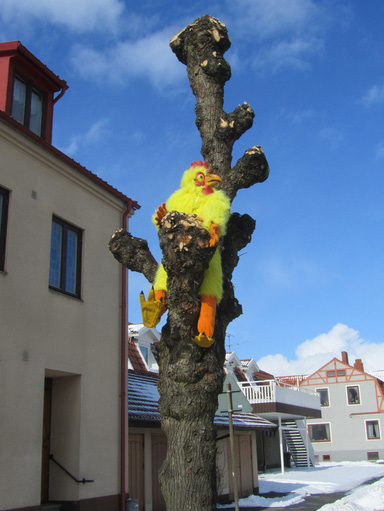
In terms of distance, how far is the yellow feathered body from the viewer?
16.8ft

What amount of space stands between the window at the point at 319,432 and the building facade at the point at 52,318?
3438 cm

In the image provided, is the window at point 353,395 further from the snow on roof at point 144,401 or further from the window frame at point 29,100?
the window frame at point 29,100

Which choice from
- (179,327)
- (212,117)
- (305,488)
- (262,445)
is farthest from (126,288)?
(262,445)

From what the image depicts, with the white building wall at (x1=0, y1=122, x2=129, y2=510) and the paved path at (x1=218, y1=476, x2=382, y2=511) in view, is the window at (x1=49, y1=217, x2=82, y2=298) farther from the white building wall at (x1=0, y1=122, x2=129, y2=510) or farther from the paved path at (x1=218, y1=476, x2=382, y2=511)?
the paved path at (x1=218, y1=476, x2=382, y2=511)

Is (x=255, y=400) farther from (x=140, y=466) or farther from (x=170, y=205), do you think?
(x=170, y=205)

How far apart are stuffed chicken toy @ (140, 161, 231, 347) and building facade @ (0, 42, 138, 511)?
3732 millimetres

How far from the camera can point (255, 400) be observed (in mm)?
23922

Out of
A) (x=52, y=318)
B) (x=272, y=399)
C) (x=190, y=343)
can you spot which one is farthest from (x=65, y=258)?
(x=272, y=399)

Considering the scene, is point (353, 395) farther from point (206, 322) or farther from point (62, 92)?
point (206, 322)

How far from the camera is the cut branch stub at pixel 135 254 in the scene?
5.99 meters

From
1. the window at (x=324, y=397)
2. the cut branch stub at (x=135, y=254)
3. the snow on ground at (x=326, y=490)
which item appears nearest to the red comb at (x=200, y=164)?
the cut branch stub at (x=135, y=254)

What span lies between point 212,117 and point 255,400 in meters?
19.5

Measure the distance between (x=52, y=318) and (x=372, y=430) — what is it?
36.8m

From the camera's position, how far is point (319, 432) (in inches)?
1626
